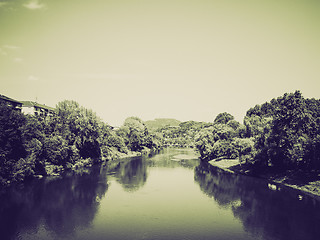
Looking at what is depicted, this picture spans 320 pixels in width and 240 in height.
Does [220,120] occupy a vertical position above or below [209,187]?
above

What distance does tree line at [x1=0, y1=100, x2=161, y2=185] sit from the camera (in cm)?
5397

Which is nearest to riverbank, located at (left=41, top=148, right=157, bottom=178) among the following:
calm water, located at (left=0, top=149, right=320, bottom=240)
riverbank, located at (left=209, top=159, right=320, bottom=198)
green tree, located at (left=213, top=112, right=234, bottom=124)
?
calm water, located at (left=0, top=149, right=320, bottom=240)

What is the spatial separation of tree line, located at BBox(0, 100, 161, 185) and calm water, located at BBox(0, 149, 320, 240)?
616cm

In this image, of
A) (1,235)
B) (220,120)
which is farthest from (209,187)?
(220,120)

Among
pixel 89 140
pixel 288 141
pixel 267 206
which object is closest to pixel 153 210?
pixel 267 206

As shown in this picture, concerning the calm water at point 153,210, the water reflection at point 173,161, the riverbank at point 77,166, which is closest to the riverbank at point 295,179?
the calm water at point 153,210

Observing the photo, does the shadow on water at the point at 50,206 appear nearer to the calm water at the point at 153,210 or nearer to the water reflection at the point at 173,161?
the calm water at the point at 153,210

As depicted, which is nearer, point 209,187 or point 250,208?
point 250,208

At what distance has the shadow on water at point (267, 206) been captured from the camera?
106 feet

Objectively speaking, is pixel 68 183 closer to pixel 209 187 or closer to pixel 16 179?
pixel 16 179

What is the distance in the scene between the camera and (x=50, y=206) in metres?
40.5

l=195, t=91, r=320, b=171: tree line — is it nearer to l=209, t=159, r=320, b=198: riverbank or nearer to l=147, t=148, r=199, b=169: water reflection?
l=209, t=159, r=320, b=198: riverbank

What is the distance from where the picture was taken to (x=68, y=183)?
5750 centimetres

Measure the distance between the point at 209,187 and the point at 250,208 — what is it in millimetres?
16231
